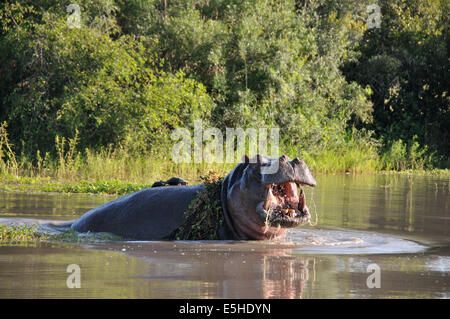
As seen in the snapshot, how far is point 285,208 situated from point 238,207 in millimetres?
Result: 439

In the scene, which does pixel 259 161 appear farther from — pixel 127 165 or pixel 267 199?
pixel 127 165

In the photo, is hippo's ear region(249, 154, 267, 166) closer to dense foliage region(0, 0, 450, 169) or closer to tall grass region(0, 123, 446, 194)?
tall grass region(0, 123, 446, 194)

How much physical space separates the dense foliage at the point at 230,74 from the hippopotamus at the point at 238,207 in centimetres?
946

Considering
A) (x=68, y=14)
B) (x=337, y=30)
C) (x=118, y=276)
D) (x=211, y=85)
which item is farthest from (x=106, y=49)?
(x=118, y=276)

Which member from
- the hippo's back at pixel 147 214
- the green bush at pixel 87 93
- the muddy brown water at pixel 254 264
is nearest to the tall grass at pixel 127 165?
the green bush at pixel 87 93

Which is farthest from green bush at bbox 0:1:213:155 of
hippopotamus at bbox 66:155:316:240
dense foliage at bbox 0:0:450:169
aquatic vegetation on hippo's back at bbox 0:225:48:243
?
aquatic vegetation on hippo's back at bbox 0:225:48:243

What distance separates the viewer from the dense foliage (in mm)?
17641

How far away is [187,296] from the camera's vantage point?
15.5ft

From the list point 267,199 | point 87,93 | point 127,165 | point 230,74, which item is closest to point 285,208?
point 267,199

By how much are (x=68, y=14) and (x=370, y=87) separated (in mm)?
10947

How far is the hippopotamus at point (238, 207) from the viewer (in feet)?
22.0

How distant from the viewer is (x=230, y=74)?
68.8 ft

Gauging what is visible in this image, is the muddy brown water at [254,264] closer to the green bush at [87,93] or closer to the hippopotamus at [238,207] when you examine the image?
the hippopotamus at [238,207]
